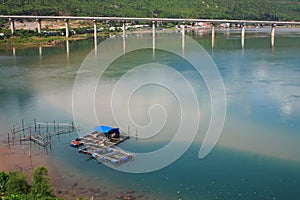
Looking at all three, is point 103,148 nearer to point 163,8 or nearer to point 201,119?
point 201,119

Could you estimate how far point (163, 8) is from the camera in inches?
2016

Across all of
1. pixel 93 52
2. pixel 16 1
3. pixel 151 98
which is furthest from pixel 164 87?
pixel 16 1

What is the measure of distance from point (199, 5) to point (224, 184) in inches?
→ 2050

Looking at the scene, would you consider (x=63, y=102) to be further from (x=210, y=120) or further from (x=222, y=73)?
(x=222, y=73)

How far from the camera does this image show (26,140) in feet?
28.0

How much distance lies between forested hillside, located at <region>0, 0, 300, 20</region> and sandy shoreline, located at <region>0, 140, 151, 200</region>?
31.3 m

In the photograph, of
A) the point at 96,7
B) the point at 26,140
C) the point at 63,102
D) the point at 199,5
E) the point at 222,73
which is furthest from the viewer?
the point at 199,5

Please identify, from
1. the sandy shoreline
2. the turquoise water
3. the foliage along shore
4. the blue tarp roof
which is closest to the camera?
the foliage along shore

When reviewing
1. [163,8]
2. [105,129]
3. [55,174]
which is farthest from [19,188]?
[163,8]

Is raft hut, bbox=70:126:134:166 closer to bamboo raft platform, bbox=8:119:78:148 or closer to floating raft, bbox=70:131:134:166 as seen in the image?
floating raft, bbox=70:131:134:166

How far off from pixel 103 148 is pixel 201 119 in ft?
10.4

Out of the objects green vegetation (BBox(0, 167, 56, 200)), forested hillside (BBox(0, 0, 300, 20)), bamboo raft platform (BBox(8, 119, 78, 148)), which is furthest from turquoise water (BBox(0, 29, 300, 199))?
forested hillside (BBox(0, 0, 300, 20))

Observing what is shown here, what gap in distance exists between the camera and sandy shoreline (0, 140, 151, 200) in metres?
6.13

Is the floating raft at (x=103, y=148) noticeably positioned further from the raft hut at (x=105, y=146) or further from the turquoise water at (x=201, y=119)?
the turquoise water at (x=201, y=119)
